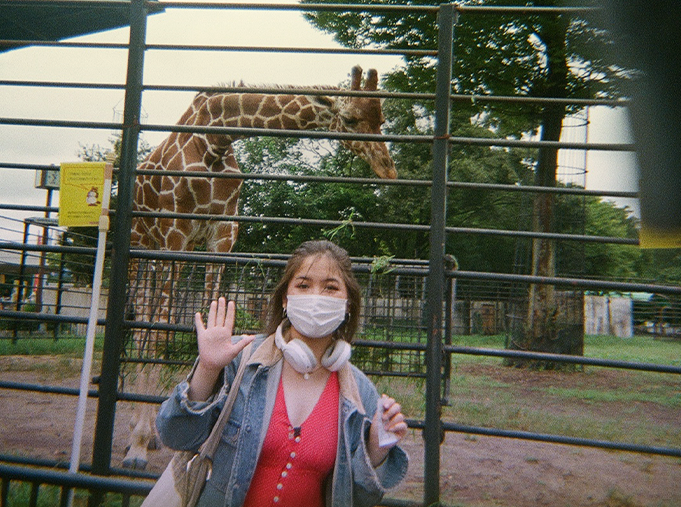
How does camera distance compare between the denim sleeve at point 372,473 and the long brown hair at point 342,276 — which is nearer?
the denim sleeve at point 372,473

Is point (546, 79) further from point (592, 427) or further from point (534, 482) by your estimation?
point (534, 482)

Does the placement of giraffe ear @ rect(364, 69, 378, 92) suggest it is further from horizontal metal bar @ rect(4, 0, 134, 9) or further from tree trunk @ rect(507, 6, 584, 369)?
tree trunk @ rect(507, 6, 584, 369)

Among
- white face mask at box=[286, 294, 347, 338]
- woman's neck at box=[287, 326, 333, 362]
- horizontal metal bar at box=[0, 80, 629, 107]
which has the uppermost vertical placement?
horizontal metal bar at box=[0, 80, 629, 107]

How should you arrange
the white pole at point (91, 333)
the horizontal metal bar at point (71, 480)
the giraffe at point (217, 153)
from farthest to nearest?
1. the giraffe at point (217, 153)
2. the white pole at point (91, 333)
3. the horizontal metal bar at point (71, 480)

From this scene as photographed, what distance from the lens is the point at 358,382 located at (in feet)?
6.33

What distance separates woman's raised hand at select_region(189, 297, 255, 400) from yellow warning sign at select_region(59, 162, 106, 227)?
1674mm

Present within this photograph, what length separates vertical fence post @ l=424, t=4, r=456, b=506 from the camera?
2732 mm

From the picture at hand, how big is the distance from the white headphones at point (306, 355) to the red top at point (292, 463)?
14cm

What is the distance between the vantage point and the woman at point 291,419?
1.64 m

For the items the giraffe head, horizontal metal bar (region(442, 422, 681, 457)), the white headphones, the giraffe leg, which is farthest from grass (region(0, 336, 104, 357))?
the white headphones

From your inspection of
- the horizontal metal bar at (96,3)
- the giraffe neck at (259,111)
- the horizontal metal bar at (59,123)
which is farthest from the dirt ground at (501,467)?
the giraffe neck at (259,111)

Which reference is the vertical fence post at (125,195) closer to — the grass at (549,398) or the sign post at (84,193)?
the sign post at (84,193)

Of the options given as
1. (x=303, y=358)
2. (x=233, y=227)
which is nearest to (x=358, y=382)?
(x=303, y=358)

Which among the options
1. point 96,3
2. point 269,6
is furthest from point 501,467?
point 96,3
